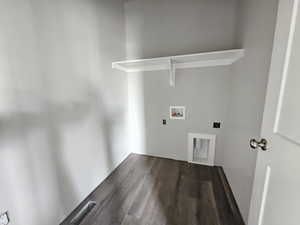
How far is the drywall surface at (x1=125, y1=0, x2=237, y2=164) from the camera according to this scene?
2023 mm

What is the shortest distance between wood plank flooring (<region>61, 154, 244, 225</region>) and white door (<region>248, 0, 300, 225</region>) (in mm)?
786

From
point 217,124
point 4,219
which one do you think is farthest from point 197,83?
point 4,219

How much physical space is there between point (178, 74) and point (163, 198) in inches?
72.2

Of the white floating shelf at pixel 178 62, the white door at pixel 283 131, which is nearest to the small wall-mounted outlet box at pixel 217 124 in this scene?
the white floating shelf at pixel 178 62

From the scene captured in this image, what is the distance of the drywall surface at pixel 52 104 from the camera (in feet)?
3.19

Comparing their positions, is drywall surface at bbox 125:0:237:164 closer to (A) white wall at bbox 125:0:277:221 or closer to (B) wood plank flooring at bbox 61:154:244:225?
(A) white wall at bbox 125:0:277:221

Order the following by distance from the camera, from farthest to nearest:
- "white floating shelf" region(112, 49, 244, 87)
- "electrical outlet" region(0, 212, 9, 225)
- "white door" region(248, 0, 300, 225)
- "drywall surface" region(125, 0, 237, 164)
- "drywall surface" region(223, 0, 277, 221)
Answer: "drywall surface" region(125, 0, 237, 164)
"white floating shelf" region(112, 49, 244, 87)
"drywall surface" region(223, 0, 277, 221)
"electrical outlet" region(0, 212, 9, 225)
"white door" region(248, 0, 300, 225)

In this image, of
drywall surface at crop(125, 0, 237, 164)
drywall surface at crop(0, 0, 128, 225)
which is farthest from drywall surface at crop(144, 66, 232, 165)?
drywall surface at crop(0, 0, 128, 225)

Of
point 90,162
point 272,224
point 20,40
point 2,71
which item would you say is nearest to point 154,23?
point 20,40

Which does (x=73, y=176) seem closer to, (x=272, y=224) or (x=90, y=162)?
(x=90, y=162)

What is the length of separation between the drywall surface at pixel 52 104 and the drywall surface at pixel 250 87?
1.74 meters

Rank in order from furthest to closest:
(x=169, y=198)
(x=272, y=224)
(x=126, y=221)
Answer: (x=169, y=198) → (x=126, y=221) → (x=272, y=224)

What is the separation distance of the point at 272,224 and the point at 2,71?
1894 millimetres

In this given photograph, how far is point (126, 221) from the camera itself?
142 centimetres
